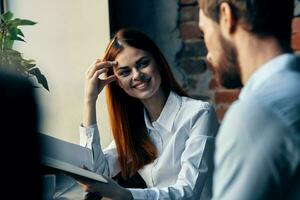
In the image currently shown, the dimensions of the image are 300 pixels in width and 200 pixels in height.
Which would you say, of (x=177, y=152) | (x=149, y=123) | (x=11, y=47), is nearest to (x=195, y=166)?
(x=177, y=152)

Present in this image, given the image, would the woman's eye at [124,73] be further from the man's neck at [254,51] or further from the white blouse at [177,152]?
the man's neck at [254,51]

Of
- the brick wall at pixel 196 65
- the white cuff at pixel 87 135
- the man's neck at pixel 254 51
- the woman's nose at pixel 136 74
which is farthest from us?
the brick wall at pixel 196 65

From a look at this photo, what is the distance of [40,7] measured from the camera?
2.80 m

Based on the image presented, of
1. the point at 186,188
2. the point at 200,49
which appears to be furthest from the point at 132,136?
the point at 200,49

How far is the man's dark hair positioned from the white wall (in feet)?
5.27

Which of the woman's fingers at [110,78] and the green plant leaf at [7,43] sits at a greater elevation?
the green plant leaf at [7,43]

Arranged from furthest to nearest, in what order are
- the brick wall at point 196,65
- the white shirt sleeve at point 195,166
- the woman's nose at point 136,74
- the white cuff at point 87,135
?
1. the brick wall at point 196,65
2. the white cuff at point 87,135
3. the woman's nose at point 136,74
4. the white shirt sleeve at point 195,166

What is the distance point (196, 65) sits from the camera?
8.94 ft

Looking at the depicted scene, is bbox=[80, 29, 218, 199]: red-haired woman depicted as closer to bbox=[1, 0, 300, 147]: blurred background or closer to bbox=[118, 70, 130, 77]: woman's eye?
bbox=[118, 70, 130, 77]: woman's eye

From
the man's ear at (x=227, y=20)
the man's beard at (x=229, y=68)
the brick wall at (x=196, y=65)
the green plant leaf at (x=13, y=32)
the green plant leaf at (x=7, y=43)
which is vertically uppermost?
the man's ear at (x=227, y=20)

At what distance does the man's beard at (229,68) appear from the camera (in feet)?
3.80

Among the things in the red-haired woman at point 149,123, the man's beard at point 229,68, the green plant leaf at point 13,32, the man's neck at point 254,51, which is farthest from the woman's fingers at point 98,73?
the man's neck at point 254,51

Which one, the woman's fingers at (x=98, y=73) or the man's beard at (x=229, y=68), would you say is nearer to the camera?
the man's beard at (x=229, y=68)

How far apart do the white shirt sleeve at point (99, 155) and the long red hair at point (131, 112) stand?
3 centimetres
